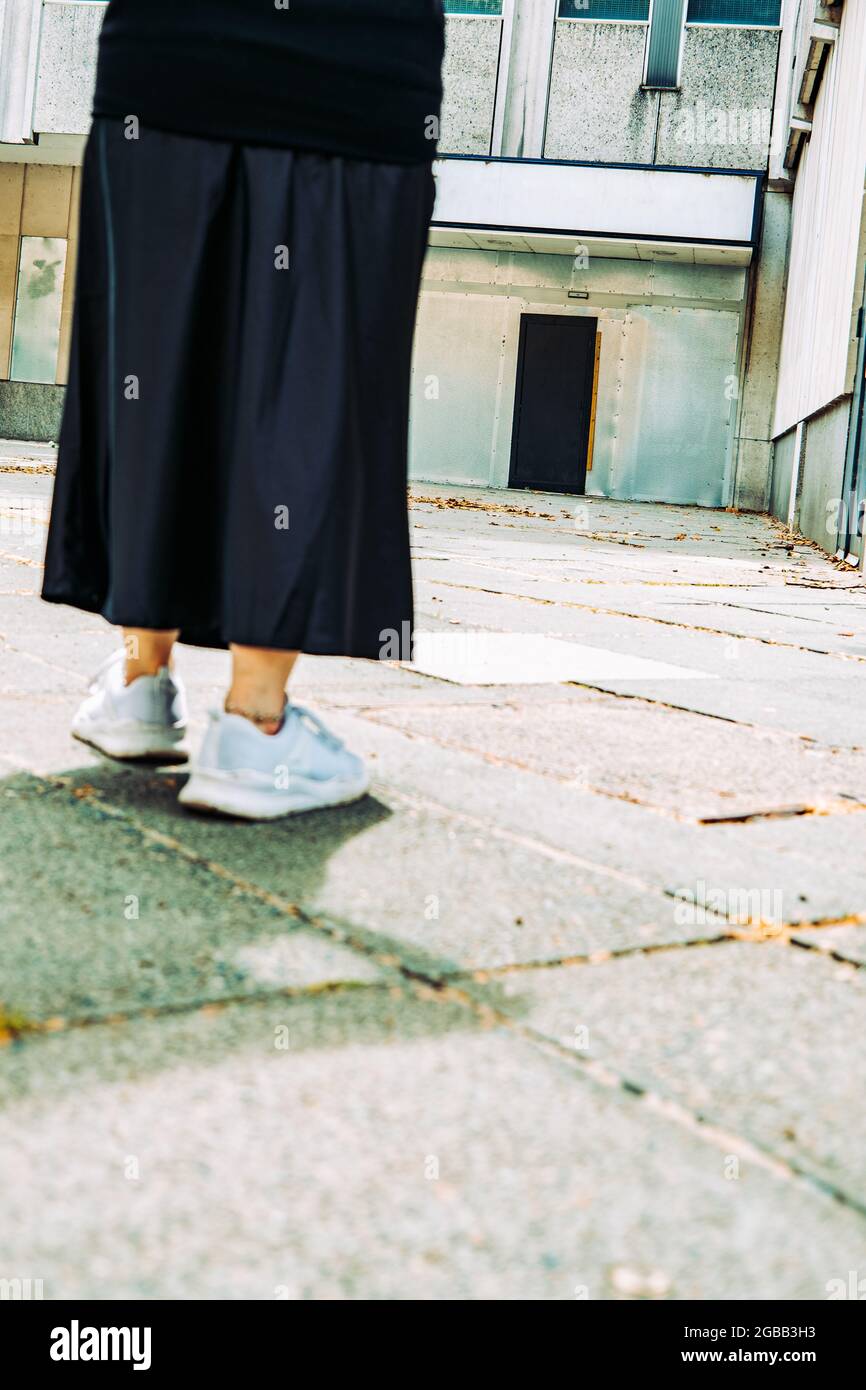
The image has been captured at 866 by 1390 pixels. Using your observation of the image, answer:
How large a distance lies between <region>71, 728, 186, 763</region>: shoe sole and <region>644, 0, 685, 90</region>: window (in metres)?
16.1

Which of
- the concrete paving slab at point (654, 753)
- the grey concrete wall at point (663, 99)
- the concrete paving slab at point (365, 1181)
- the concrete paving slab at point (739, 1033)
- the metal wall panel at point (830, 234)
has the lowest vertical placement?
the concrete paving slab at point (365, 1181)

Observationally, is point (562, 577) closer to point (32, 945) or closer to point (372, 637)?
point (372, 637)

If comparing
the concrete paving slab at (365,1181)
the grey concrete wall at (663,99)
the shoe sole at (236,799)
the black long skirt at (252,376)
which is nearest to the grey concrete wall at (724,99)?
the grey concrete wall at (663,99)

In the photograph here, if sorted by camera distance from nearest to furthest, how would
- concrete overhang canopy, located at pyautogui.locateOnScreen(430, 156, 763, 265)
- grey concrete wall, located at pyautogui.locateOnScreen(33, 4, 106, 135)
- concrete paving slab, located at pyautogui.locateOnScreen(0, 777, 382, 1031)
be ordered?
concrete paving slab, located at pyautogui.locateOnScreen(0, 777, 382, 1031)
concrete overhang canopy, located at pyautogui.locateOnScreen(430, 156, 763, 265)
grey concrete wall, located at pyautogui.locateOnScreen(33, 4, 106, 135)

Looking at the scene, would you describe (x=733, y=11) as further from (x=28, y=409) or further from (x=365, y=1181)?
(x=365, y=1181)

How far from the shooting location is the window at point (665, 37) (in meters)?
16.5

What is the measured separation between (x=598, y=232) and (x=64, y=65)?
270 inches

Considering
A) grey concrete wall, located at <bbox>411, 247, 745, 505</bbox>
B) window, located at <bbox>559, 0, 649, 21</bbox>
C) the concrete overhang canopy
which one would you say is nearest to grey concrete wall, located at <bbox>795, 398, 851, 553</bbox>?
the concrete overhang canopy

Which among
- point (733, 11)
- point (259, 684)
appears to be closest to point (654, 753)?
point (259, 684)

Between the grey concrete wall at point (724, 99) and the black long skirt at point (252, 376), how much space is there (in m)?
15.6

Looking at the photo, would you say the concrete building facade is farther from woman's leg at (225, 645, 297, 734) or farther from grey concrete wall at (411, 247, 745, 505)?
woman's leg at (225, 645, 297, 734)

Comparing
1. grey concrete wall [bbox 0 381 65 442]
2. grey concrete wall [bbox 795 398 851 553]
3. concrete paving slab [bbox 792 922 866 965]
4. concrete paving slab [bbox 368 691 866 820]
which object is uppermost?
grey concrete wall [bbox 0 381 65 442]

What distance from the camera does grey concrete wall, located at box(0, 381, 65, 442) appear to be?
19547 millimetres

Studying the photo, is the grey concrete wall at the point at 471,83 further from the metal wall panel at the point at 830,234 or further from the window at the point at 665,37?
the metal wall panel at the point at 830,234
